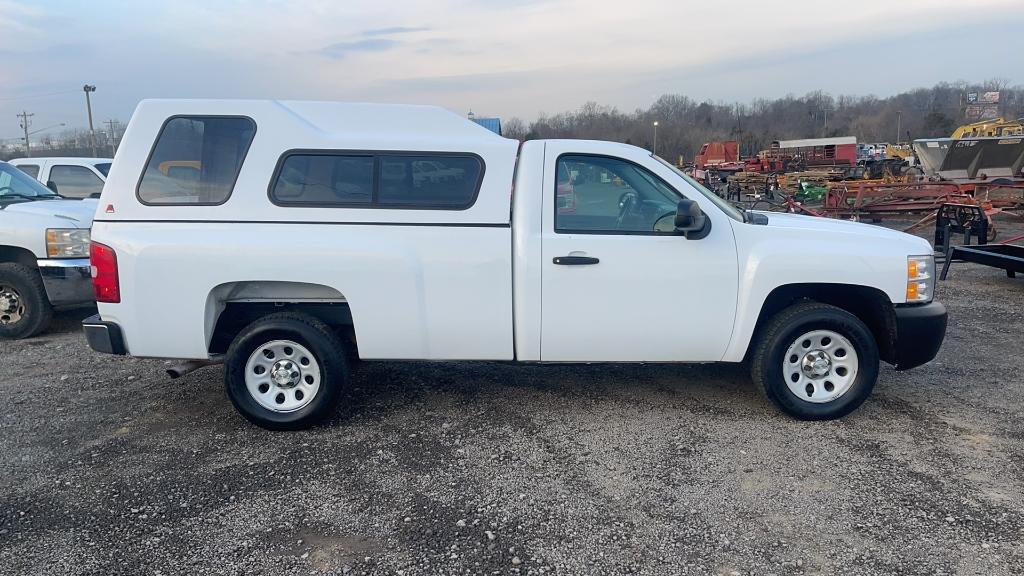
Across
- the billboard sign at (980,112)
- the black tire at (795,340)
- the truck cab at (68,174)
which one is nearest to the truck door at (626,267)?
the black tire at (795,340)

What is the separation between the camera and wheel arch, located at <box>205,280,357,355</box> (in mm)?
4555

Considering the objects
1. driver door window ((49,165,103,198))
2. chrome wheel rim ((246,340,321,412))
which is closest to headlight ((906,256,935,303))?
chrome wheel rim ((246,340,321,412))

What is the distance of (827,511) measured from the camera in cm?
356

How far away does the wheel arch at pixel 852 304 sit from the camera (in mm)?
4664

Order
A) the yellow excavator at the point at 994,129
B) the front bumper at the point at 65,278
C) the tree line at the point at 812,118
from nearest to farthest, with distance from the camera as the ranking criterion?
the front bumper at the point at 65,278 < the yellow excavator at the point at 994,129 < the tree line at the point at 812,118

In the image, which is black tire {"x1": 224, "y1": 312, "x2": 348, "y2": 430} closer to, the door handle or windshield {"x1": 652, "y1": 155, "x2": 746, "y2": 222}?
the door handle

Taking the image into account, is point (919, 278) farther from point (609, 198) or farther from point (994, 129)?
point (994, 129)

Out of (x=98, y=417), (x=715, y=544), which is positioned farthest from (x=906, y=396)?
(x=98, y=417)

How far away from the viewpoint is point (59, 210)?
23.0ft

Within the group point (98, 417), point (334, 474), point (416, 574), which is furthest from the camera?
point (98, 417)

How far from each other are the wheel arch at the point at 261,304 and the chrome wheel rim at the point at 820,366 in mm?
3013

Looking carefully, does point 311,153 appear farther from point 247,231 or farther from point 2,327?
point 2,327

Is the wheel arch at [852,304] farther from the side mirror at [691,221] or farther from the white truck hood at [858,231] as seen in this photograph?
the side mirror at [691,221]

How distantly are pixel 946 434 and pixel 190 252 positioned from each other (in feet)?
16.3
